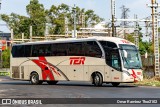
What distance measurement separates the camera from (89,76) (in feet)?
95.5

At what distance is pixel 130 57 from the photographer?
28.1 m

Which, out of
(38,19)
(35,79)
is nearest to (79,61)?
(35,79)

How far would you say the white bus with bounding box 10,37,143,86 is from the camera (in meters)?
27.7

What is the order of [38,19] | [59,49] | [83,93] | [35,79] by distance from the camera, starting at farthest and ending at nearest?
[38,19], [35,79], [59,49], [83,93]

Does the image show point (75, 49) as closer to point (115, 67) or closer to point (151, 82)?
point (115, 67)

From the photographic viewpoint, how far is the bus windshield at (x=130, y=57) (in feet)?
90.6

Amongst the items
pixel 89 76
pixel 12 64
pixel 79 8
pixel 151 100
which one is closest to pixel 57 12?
pixel 79 8

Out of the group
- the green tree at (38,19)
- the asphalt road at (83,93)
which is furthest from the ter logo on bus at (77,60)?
the green tree at (38,19)

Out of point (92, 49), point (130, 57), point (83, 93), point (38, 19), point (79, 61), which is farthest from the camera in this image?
point (38, 19)

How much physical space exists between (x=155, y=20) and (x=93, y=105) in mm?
20691

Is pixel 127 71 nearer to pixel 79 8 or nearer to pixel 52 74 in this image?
pixel 52 74

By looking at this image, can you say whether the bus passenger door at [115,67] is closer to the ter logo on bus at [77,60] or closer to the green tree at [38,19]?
the ter logo on bus at [77,60]

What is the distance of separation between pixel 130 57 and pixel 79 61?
3592mm

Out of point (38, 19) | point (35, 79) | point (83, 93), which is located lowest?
point (83, 93)
